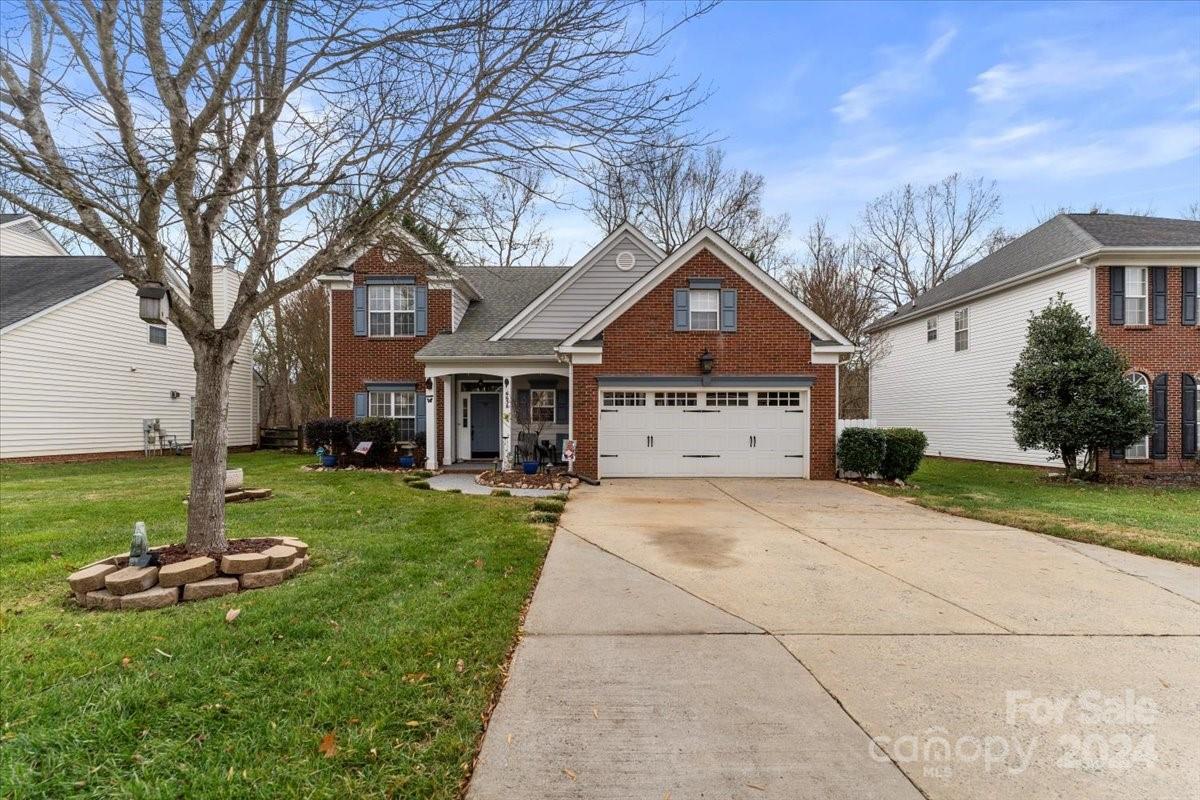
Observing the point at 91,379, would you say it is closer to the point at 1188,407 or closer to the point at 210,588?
the point at 210,588

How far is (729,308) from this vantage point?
12.6 meters

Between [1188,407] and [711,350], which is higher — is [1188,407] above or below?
below

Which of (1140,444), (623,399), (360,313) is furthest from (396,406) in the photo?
(1140,444)

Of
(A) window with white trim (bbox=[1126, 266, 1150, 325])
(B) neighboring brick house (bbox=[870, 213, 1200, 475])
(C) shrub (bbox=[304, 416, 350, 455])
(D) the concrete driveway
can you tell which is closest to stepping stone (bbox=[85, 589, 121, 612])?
(D) the concrete driveway

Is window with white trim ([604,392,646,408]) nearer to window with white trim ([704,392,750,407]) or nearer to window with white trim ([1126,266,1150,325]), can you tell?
window with white trim ([704,392,750,407])

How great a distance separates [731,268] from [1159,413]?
11.8 metres

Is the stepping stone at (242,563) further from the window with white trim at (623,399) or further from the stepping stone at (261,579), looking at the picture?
the window with white trim at (623,399)

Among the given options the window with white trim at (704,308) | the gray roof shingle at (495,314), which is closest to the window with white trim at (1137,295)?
the window with white trim at (704,308)

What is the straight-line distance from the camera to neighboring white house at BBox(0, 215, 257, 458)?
1413cm

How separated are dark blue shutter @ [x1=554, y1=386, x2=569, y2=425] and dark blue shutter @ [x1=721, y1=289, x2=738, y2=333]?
487 cm

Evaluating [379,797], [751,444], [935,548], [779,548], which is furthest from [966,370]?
[379,797]

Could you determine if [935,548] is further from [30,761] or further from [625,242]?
[625,242]

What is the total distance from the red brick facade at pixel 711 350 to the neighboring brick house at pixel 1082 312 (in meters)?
7.65

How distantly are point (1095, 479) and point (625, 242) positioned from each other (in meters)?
13.1
